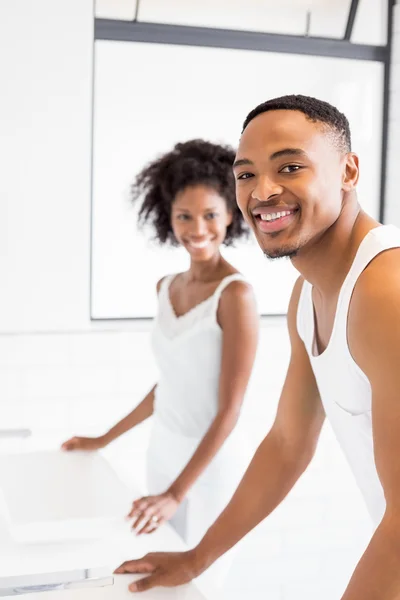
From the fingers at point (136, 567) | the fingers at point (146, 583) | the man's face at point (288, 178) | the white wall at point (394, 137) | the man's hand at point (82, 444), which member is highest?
the white wall at point (394, 137)

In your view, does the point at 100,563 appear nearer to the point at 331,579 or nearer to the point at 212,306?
the point at 212,306

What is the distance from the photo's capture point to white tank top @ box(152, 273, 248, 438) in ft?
6.95

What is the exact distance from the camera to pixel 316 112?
3.51 ft

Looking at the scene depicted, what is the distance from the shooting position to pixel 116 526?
4.46 ft

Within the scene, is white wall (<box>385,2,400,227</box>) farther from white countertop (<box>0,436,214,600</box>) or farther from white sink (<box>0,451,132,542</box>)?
white countertop (<box>0,436,214,600</box>)

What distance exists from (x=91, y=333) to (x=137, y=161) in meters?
0.79

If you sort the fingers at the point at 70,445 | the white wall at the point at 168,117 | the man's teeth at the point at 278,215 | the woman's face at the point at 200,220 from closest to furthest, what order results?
1. the man's teeth at the point at 278,215
2. the fingers at the point at 70,445
3. the woman's face at the point at 200,220
4. the white wall at the point at 168,117

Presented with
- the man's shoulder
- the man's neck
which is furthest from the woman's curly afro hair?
the man's shoulder

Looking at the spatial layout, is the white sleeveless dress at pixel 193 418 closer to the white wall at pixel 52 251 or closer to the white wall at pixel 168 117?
the white wall at pixel 52 251

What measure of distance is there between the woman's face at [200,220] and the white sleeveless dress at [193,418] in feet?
0.39

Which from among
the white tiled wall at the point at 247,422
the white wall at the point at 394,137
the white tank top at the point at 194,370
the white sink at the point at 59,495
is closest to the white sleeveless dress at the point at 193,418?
the white tank top at the point at 194,370

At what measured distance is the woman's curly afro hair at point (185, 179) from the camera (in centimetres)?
221

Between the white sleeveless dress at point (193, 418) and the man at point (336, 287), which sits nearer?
the man at point (336, 287)

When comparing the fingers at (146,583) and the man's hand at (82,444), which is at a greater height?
the fingers at (146,583)
